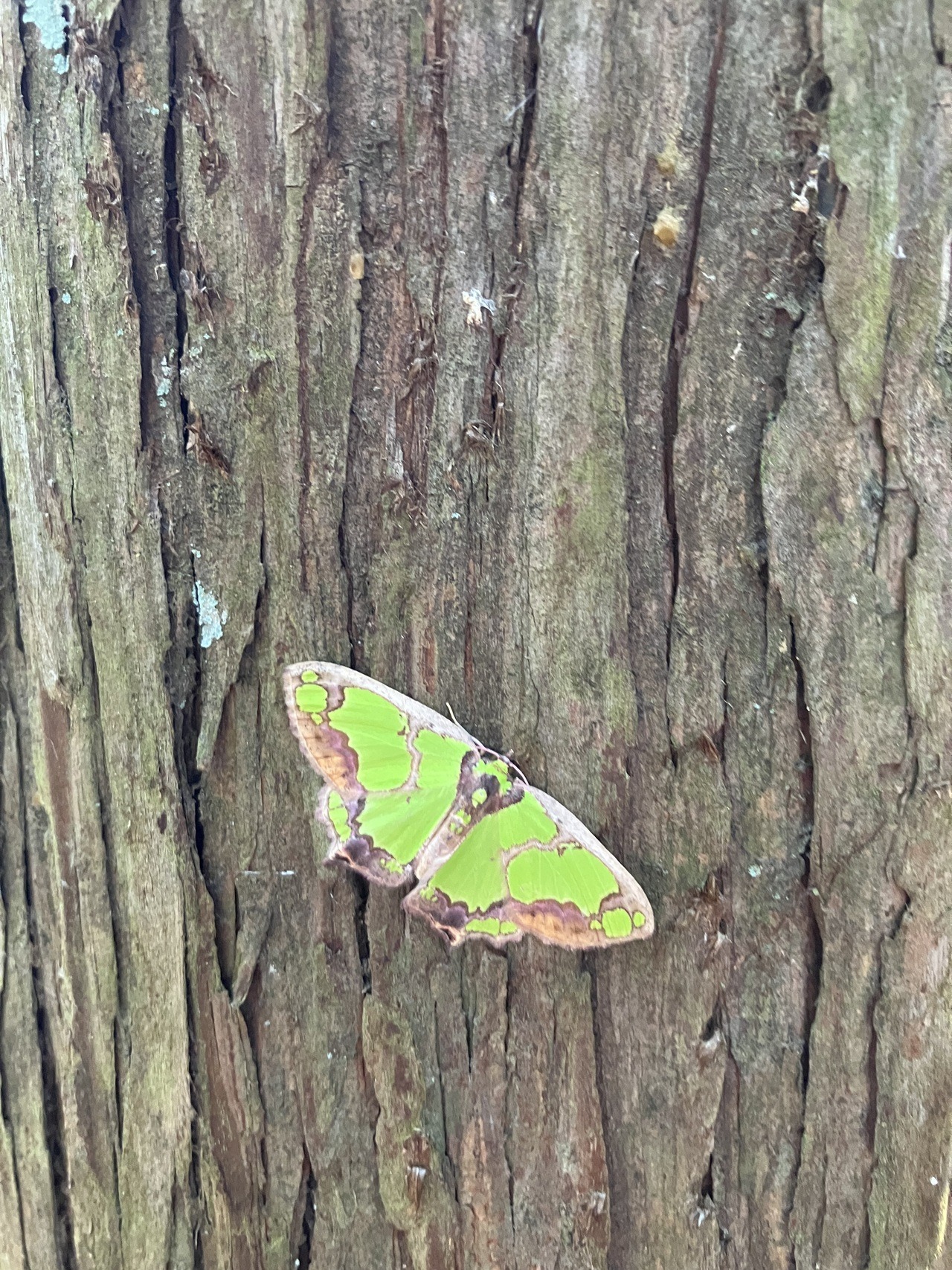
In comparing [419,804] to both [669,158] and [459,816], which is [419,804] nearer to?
[459,816]

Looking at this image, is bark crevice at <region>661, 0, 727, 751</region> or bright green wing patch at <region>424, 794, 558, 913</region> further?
bright green wing patch at <region>424, 794, 558, 913</region>

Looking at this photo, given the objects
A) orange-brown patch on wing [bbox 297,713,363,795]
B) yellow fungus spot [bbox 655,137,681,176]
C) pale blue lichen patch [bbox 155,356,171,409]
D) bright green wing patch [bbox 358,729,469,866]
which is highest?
yellow fungus spot [bbox 655,137,681,176]

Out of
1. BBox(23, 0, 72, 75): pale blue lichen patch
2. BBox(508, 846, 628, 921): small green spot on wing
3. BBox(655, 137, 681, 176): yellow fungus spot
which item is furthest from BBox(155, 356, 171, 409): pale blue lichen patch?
BBox(508, 846, 628, 921): small green spot on wing

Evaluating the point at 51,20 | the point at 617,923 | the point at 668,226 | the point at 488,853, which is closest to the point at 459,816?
the point at 488,853

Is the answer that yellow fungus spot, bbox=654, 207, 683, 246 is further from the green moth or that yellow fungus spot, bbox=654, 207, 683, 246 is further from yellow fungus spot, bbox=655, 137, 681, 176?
the green moth

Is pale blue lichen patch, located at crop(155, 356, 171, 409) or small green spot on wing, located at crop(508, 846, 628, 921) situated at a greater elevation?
pale blue lichen patch, located at crop(155, 356, 171, 409)

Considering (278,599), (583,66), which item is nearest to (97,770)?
(278,599)
